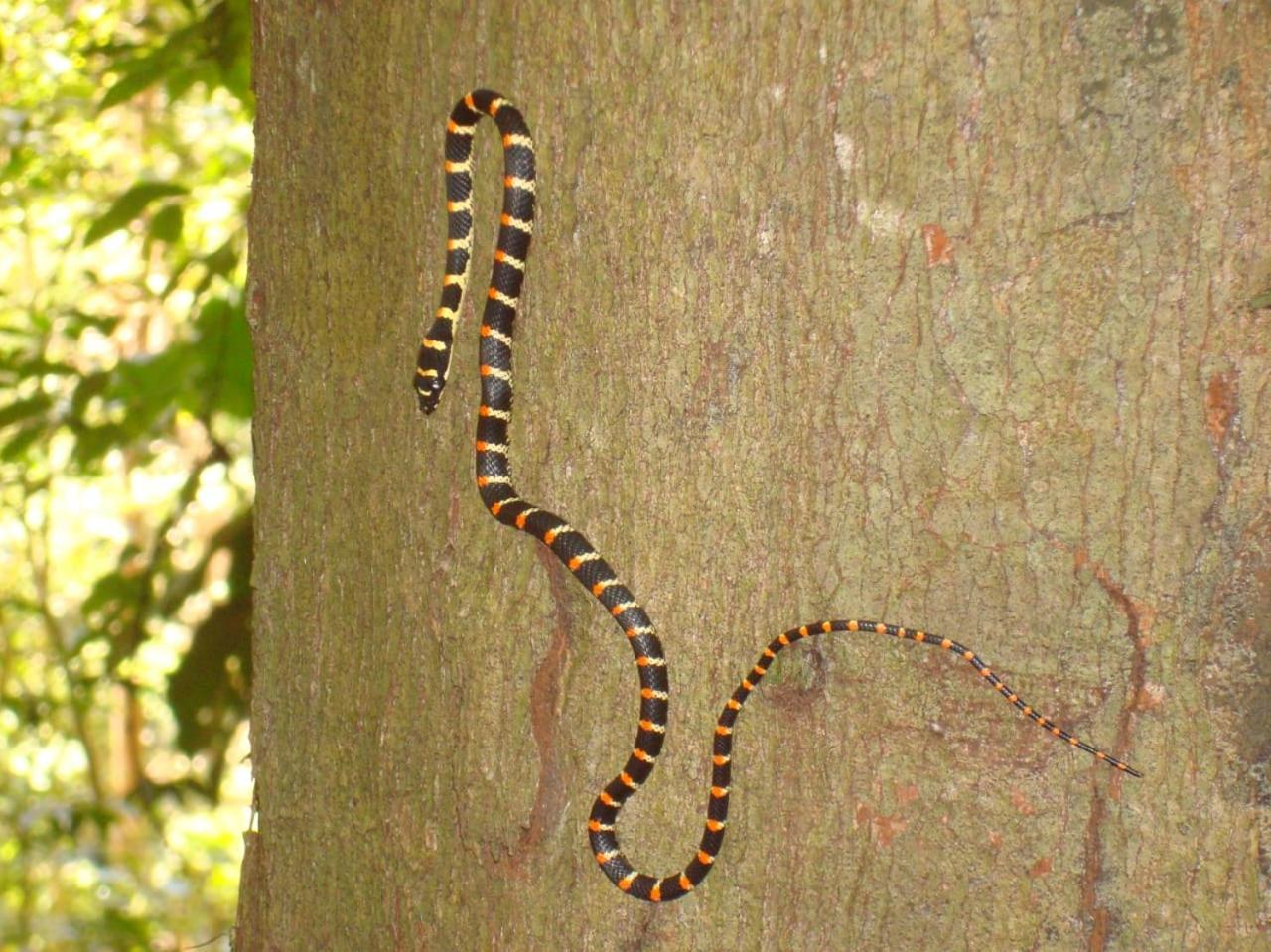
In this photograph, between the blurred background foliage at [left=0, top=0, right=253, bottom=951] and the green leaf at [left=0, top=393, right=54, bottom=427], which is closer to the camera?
the blurred background foliage at [left=0, top=0, right=253, bottom=951]

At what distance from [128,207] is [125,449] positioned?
2.17 m

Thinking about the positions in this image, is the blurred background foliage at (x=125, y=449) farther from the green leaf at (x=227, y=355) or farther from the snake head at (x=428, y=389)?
the snake head at (x=428, y=389)

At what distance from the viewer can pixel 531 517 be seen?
7.13 feet

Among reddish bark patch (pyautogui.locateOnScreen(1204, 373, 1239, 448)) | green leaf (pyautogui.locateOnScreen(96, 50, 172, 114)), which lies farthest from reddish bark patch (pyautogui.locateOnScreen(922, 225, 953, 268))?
green leaf (pyautogui.locateOnScreen(96, 50, 172, 114))

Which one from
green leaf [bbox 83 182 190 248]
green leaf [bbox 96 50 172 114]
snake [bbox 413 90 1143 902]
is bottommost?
snake [bbox 413 90 1143 902]

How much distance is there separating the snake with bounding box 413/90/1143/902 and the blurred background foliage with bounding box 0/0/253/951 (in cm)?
147

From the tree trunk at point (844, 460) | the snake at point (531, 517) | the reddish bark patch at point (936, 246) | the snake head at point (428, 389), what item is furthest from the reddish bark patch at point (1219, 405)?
the snake head at point (428, 389)

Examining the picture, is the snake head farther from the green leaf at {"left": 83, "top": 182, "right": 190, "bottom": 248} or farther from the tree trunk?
the green leaf at {"left": 83, "top": 182, "right": 190, "bottom": 248}

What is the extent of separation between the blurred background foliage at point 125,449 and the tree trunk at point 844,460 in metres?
1.34

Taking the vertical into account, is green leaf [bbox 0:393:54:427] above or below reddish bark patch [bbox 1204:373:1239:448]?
above

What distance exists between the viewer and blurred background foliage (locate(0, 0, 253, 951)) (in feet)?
12.4

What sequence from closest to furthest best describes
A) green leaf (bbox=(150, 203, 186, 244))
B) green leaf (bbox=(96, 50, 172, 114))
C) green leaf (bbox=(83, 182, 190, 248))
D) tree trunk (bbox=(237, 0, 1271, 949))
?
tree trunk (bbox=(237, 0, 1271, 949)) → green leaf (bbox=(96, 50, 172, 114)) → green leaf (bbox=(83, 182, 190, 248)) → green leaf (bbox=(150, 203, 186, 244))

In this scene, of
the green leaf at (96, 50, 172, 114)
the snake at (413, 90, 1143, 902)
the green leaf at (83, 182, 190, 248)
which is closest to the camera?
the snake at (413, 90, 1143, 902)

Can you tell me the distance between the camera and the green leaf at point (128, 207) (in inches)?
135
